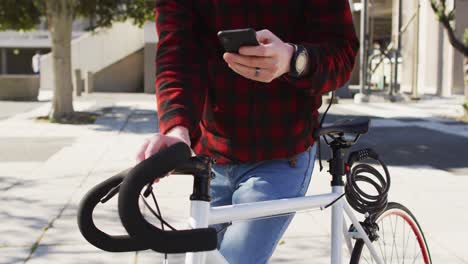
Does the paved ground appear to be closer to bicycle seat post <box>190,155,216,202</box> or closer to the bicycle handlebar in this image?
bicycle seat post <box>190,155,216,202</box>

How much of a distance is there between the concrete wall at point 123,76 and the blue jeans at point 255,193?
93.4ft

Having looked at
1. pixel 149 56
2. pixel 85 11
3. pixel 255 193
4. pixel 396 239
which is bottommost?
pixel 149 56

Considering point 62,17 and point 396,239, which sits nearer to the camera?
point 396,239

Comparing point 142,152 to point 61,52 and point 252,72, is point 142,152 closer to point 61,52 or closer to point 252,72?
point 252,72

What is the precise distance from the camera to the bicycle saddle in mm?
2152

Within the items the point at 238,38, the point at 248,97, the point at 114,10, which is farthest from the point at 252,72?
the point at 114,10

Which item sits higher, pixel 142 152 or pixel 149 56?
pixel 142 152

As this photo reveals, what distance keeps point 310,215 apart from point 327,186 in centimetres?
126

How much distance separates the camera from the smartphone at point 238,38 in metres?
1.47

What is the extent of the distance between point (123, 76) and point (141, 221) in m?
29.7

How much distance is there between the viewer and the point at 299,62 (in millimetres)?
1696

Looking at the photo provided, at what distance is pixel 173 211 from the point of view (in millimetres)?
6035

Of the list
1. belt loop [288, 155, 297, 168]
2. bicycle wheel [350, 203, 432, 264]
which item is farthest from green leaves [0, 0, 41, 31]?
belt loop [288, 155, 297, 168]

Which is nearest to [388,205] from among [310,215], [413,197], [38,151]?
[310,215]
